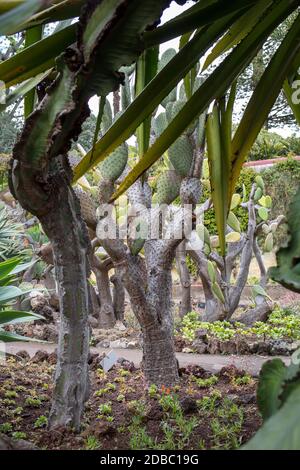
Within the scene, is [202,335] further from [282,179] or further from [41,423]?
[282,179]

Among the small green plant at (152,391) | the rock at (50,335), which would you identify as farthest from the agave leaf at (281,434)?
the rock at (50,335)

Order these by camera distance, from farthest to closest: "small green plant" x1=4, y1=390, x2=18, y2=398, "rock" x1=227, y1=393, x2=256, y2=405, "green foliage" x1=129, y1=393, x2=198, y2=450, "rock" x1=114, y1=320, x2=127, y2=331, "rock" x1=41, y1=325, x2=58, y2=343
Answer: "rock" x1=114, y1=320, x2=127, y2=331 < "rock" x1=41, y1=325, x2=58, y2=343 < "small green plant" x1=4, y1=390, x2=18, y2=398 < "rock" x1=227, y1=393, x2=256, y2=405 < "green foliage" x1=129, y1=393, x2=198, y2=450

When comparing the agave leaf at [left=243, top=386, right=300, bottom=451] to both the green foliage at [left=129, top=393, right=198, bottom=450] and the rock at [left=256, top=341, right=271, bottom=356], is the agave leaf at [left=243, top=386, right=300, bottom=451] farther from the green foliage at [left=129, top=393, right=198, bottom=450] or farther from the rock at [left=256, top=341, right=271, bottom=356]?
the rock at [left=256, top=341, right=271, bottom=356]

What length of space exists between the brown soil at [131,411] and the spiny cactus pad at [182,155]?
0.96 meters

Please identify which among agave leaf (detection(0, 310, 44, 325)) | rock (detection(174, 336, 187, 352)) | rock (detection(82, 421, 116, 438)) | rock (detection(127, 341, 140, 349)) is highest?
agave leaf (detection(0, 310, 44, 325))

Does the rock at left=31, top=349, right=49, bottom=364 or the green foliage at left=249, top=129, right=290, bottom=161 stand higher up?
the green foliage at left=249, top=129, right=290, bottom=161

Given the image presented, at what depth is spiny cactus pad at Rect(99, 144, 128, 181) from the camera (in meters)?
2.78

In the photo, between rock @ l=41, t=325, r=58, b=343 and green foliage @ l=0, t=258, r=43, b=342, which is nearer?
→ green foliage @ l=0, t=258, r=43, b=342

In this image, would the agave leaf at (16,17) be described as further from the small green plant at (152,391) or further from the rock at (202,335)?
the rock at (202,335)

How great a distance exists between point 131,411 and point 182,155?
1114 millimetres

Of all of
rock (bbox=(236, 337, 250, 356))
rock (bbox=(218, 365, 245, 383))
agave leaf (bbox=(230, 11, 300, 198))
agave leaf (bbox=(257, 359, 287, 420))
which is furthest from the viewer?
rock (bbox=(236, 337, 250, 356))

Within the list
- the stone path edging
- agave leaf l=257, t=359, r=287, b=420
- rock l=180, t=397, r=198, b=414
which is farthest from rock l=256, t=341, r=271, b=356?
agave leaf l=257, t=359, r=287, b=420

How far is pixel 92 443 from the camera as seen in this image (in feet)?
4.13
